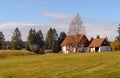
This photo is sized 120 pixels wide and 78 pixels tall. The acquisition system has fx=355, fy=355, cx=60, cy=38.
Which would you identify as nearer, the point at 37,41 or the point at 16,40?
the point at 16,40

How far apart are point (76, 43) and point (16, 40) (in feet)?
145

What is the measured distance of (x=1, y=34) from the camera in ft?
477

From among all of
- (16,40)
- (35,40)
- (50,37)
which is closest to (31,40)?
(35,40)

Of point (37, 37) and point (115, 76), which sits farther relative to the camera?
point (37, 37)

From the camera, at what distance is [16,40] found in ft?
456

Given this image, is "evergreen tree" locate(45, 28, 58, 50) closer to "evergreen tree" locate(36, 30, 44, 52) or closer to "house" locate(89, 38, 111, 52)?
"evergreen tree" locate(36, 30, 44, 52)

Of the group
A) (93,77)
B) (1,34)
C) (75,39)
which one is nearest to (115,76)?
(93,77)

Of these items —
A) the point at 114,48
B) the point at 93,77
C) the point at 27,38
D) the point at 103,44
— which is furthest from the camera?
the point at 27,38

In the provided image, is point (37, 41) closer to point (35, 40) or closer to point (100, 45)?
point (35, 40)

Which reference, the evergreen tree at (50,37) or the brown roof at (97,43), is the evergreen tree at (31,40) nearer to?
the evergreen tree at (50,37)

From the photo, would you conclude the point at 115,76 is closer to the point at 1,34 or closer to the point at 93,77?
the point at 93,77

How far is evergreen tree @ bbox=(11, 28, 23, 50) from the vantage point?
448 feet

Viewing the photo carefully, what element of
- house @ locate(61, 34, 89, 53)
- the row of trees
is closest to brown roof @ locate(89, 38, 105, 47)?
house @ locate(61, 34, 89, 53)

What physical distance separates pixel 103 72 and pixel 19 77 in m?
7.26
